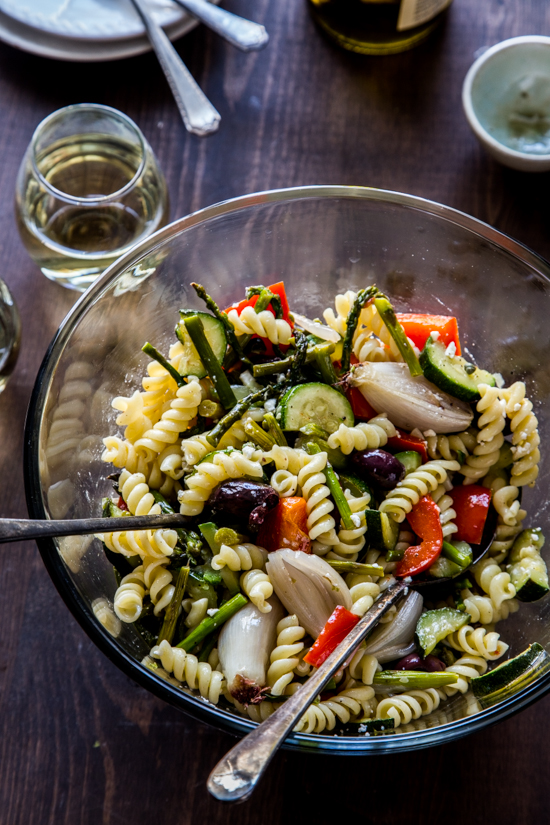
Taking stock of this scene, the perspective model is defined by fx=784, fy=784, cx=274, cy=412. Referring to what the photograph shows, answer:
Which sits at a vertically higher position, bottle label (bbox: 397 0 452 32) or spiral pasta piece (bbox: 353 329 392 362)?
bottle label (bbox: 397 0 452 32)

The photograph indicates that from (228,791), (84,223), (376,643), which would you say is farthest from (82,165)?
(228,791)

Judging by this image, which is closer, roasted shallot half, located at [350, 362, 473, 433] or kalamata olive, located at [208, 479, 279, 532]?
kalamata olive, located at [208, 479, 279, 532]

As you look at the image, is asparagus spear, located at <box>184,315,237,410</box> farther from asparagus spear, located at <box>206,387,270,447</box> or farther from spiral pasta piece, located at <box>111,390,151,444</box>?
spiral pasta piece, located at <box>111,390,151,444</box>

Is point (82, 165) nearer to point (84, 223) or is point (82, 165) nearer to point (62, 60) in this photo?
point (84, 223)

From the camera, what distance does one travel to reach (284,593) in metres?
2.11

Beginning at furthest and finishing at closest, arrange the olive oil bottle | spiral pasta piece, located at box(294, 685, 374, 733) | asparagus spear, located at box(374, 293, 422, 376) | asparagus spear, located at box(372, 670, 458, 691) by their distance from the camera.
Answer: the olive oil bottle, asparagus spear, located at box(374, 293, 422, 376), asparagus spear, located at box(372, 670, 458, 691), spiral pasta piece, located at box(294, 685, 374, 733)

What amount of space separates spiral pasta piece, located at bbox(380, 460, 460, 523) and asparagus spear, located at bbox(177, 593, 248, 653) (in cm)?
48

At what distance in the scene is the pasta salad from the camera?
2.08 meters

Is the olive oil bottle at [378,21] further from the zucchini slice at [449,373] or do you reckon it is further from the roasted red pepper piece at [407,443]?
the roasted red pepper piece at [407,443]

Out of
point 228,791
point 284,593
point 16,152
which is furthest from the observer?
point 16,152

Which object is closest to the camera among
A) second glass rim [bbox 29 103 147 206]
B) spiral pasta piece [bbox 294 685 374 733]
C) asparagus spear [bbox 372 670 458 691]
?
spiral pasta piece [bbox 294 685 374 733]

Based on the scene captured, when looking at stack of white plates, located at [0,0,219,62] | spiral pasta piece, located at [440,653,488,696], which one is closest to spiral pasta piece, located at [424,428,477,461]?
spiral pasta piece, located at [440,653,488,696]

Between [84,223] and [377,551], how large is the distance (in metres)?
1.67

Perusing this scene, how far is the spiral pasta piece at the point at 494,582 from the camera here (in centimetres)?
222
